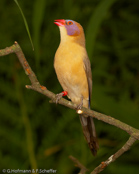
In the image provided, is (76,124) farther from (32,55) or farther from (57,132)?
(32,55)

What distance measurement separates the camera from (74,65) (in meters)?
1.72

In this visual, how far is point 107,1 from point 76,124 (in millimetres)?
1517

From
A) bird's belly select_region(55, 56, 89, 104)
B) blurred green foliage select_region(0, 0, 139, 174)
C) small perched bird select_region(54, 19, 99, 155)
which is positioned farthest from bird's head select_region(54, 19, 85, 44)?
blurred green foliage select_region(0, 0, 139, 174)

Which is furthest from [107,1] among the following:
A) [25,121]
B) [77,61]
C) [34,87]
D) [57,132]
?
[57,132]

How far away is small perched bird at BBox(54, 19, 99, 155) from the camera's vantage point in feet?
5.52

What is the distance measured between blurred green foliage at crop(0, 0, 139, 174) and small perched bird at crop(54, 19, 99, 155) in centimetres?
A: 64

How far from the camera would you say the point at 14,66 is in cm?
288

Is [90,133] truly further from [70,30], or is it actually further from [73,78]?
[70,30]

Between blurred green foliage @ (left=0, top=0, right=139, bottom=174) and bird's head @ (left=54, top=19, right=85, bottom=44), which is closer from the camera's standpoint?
bird's head @ (left=54, top=19, right=85, bottom=44)

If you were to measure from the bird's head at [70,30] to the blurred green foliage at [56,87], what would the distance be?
86cm

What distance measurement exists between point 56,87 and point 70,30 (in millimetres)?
1385

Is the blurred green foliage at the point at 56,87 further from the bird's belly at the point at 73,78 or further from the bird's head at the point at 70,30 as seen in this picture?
the bird's head at the point at 70,30

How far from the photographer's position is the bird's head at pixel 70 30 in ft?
5.81

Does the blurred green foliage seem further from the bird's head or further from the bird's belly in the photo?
the bird's head
